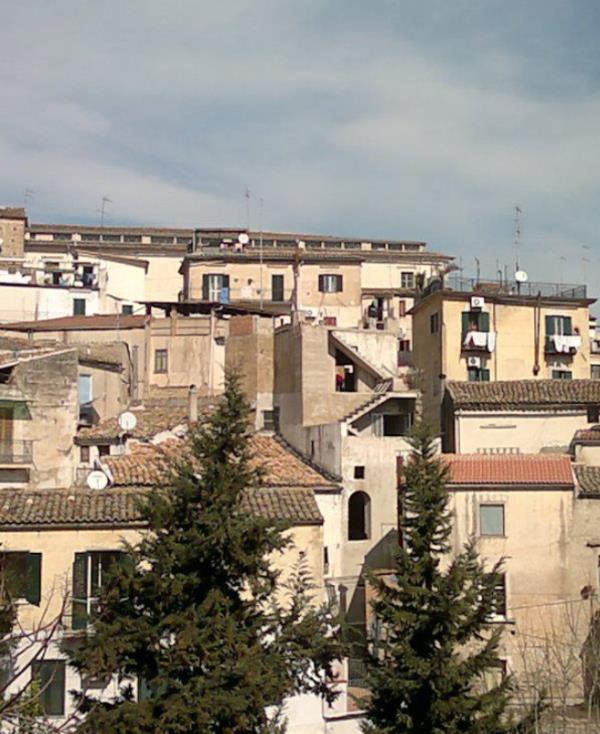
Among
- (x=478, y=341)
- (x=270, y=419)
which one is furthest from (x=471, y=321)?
(x=270, y=419)

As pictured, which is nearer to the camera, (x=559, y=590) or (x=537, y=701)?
(x=537, y=701)

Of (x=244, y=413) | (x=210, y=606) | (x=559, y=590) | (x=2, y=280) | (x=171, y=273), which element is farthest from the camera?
(x=171, y=273)

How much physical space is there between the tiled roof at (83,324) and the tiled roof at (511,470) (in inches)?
1007

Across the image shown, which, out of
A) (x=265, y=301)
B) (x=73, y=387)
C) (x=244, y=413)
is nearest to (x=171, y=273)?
(x=265, y=301)

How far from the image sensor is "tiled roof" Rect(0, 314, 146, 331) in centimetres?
5691

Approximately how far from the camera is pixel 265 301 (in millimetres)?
66438

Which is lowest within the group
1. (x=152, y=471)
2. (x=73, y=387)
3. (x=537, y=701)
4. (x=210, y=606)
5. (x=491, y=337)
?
(x=537, y=701)

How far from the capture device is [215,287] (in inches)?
2640

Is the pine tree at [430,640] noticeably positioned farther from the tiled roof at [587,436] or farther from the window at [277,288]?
the window at [277,288]

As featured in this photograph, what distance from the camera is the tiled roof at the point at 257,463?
3547 centimetres

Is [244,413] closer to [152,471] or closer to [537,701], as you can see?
[537,701]

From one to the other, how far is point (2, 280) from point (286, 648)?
153 feet

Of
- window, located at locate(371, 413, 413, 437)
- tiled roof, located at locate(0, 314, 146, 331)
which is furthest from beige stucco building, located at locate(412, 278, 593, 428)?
tiled roof, located at locate(0, 314, 146, 331)

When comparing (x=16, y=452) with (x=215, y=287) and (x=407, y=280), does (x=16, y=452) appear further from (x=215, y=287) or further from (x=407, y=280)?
(x=407, y=280)
